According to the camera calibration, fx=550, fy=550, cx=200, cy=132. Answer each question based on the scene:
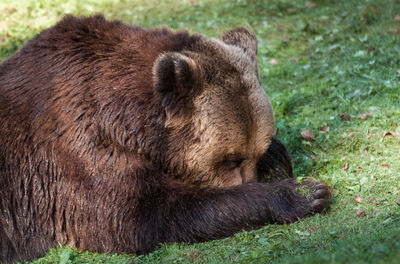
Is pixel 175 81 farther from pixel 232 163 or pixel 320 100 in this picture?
pixel 320 100

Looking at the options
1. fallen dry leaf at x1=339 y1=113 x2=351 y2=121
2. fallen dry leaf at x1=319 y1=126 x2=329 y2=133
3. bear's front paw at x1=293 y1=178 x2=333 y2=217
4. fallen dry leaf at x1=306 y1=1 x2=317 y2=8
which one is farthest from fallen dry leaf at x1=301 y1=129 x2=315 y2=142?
fallen dry leaf at x1=306 y1=1 x2=317 y2=8

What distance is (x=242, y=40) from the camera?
22.5ft

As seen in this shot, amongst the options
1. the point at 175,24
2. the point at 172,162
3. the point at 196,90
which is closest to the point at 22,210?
the point at 172,162

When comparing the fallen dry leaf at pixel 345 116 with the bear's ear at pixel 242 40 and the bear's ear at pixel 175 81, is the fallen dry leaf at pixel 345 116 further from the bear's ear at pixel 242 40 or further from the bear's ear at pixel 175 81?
the bear's ear at pixel 175 81

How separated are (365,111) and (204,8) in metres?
6.98

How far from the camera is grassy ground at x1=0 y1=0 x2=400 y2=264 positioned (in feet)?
17.0

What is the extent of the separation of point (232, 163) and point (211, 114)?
666 mm

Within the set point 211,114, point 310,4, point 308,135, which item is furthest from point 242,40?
point 310,4

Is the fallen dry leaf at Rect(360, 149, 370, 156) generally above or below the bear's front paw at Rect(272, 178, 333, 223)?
below

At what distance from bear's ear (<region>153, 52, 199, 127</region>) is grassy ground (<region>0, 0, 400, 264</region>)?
57.0 inches

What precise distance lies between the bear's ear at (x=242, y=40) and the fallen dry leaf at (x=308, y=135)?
178 centimetres

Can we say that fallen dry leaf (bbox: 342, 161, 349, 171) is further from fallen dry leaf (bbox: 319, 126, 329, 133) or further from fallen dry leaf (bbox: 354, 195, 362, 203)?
fallen dry leaf (bbox: 319, 126, 329, 133)

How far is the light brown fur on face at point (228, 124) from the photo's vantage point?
5.82 meters

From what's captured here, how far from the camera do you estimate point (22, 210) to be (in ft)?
20.3
